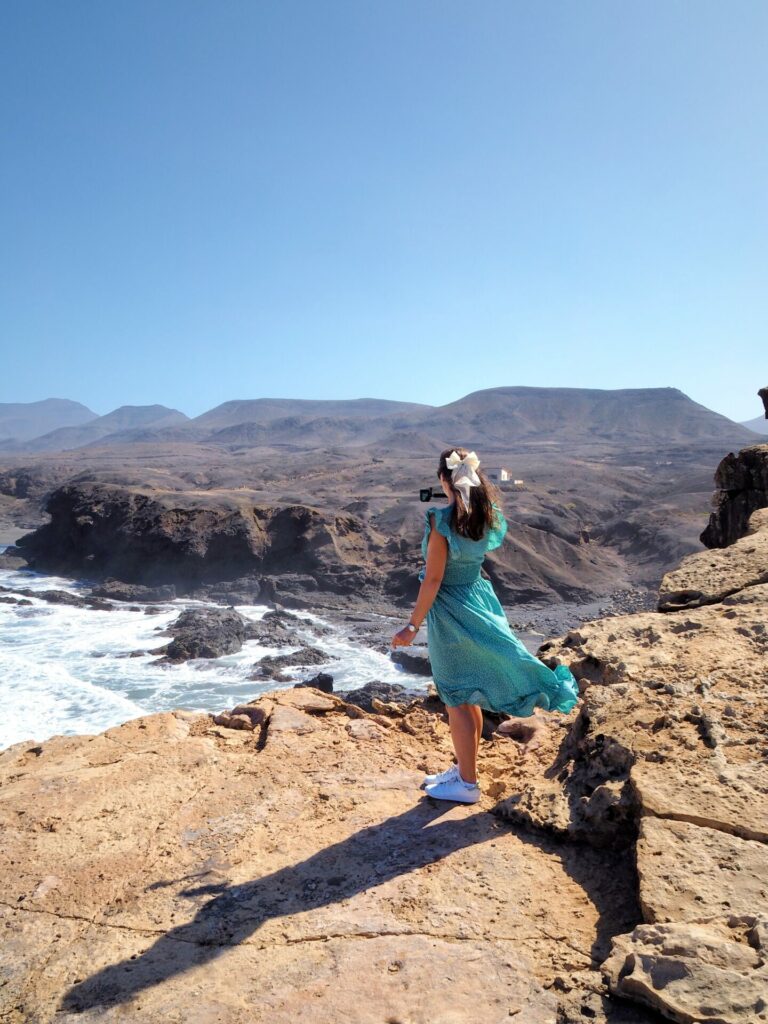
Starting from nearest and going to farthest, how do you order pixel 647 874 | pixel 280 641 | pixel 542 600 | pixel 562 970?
1. pixel 562 970
2. pixel 647 874
3. pixel 280 641
4. pixel 542 600

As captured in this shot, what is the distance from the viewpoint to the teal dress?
2.62 metres

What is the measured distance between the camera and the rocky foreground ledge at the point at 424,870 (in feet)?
5.64

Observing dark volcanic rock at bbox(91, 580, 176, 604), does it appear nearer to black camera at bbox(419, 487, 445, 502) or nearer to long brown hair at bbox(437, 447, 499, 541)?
black camera at bbox(419, 487, 445, 502)

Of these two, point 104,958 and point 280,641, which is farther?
point 280,641

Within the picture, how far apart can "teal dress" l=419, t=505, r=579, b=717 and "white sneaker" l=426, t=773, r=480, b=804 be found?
1.21 feet

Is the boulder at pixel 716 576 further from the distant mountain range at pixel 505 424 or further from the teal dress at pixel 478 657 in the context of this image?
the distant mountain range at pixel 505 424

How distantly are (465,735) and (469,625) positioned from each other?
45cm

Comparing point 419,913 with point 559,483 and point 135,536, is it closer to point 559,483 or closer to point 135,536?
point 135,536

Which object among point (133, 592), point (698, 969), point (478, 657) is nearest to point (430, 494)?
point (478, 657)

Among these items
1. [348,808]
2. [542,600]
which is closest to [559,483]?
[542,600]

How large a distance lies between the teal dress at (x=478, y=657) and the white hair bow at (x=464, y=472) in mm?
125

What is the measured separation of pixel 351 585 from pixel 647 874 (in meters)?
22.2

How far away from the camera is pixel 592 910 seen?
204 centimetres

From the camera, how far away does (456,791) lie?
2773 mm
